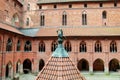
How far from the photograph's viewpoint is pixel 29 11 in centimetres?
3788

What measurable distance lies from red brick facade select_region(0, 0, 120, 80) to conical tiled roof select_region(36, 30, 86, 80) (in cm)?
2000

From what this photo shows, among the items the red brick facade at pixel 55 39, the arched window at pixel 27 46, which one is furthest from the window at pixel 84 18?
the arched window at pixel 27 46

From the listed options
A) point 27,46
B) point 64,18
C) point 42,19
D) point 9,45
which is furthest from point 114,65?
point 9,45

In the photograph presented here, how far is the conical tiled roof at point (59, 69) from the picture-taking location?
13.7 ft

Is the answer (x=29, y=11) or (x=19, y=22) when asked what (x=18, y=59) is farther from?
(x=29, y=11)

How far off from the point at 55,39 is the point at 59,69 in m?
27.8

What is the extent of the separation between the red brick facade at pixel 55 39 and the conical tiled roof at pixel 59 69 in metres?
20.0

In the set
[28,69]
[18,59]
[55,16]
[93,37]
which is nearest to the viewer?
[18,59]

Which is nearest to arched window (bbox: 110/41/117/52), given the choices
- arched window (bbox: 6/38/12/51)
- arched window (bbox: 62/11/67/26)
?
arched window (bbox: 62/11/67/26)

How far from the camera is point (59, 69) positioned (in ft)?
13.8

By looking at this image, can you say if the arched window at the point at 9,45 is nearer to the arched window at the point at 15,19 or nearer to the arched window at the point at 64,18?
the arched window at the point at 15,19

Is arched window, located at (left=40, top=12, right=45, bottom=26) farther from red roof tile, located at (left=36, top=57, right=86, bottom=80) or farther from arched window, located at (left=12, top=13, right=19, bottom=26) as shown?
red roof tile, located at (left=36, top=57, right=86, bottom=80)

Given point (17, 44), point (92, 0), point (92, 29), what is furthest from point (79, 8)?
point (17, 44)

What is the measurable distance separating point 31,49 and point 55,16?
8355 mm
